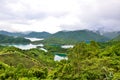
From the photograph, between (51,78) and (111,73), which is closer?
(111,73)

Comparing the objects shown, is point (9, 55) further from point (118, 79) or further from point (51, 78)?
point (118, 79)

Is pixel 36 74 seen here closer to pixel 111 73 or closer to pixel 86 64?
pixel 86 64

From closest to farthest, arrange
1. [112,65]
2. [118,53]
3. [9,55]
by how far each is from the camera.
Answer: [112,65], [118,53], [9,55]

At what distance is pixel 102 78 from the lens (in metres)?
37.0

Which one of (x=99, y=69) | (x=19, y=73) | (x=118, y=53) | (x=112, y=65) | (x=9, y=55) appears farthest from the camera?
(x=9, y=55)

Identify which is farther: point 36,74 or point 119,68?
point 36,74

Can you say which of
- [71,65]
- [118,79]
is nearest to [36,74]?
[71,65]

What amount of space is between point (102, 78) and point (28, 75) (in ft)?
43.8

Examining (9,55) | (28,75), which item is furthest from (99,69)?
(9,55)

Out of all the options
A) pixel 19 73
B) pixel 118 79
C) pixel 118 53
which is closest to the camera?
pixel 118 79

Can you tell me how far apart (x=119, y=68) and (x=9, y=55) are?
208ft

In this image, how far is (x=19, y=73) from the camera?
149 feet

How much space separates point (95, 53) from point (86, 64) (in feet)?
59.4

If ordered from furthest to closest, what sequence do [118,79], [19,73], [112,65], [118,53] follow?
1. [118,53]
2. [19,73]
3. [112,65]
4. [118,79]
